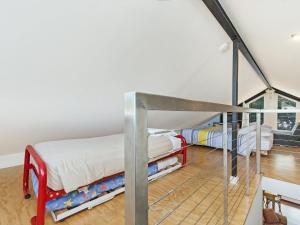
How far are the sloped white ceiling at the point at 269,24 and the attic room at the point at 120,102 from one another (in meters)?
0.02

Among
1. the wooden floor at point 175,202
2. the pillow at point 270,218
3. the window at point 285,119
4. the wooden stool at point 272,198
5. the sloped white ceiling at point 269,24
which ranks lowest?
the pillow at point 270,218

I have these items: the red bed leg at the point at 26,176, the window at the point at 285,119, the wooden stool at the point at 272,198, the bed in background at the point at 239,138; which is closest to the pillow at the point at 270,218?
the wooden stool at the point at 272,198

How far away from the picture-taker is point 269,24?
1988 mm

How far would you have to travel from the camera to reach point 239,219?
162cm

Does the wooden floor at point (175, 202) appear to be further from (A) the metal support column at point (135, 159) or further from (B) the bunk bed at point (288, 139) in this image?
(B) the bunk bed at point (288, 139)

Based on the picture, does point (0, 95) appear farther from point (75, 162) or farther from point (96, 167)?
point (96, 167)

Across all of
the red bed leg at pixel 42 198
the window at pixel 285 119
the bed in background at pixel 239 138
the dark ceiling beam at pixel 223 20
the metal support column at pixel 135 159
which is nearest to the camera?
the metal support column at pixel 135 159

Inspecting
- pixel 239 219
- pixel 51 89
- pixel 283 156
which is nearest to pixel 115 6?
pixel 51 89

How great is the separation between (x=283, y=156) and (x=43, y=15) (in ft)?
15.0

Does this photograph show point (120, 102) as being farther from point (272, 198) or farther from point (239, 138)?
point (272, 198)

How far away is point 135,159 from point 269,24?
230 centimetres

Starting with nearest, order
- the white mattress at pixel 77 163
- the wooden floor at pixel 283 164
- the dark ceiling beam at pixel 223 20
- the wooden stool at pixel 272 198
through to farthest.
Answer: the white mattress at pixel 77 163 < the dark ceiling beam at pixel 223 20 < the wooden floor at pixel 283 164 < the wooden stool at pixel 272 198

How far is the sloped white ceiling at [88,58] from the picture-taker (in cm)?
137

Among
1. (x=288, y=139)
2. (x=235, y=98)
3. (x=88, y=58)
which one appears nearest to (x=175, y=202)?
(x=235, y=98)
